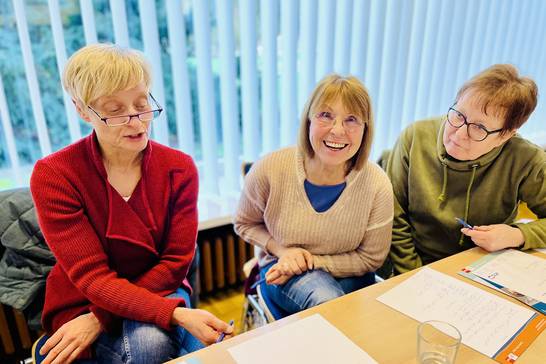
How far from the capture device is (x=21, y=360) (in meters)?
1.56

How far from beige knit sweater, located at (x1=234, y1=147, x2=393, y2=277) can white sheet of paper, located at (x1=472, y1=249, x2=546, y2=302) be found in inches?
12.6

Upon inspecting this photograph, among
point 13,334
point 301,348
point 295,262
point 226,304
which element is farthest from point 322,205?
point 13,334

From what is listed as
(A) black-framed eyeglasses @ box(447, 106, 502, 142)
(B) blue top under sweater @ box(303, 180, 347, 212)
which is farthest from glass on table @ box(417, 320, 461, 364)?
(A) black-framed eyeglasses @ box(447, 106, 502, 142)

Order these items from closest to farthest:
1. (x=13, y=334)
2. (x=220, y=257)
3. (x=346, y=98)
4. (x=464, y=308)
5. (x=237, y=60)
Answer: (x=464, y=308), (x=346, y=98), (x=13, y=334), (x=237, y=60), (x=220, y=257)

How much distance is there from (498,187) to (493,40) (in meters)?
1.76

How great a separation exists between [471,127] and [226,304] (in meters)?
1.58

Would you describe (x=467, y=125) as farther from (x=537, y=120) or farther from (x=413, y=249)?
(x=537, y=120)

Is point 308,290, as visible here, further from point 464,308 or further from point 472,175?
point 472,175

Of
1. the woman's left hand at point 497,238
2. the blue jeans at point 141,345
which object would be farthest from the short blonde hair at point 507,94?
the blue jeans at point 141,345

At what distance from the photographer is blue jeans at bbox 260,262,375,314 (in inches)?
44.5

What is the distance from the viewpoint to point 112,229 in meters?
1.07

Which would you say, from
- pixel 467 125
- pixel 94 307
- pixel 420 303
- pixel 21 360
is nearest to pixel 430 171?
pixel 467 125

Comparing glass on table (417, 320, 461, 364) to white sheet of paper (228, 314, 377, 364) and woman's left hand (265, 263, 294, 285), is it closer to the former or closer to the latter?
white sheet of paper (228, 314, 377, 364)

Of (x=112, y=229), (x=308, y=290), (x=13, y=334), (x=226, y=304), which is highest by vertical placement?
(x=112, y=229)
